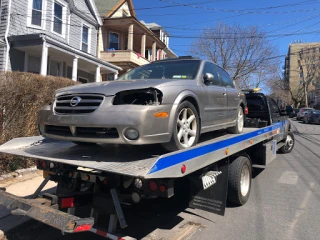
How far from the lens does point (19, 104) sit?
6.24 m

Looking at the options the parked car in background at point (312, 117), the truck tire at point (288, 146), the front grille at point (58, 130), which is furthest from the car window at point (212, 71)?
the parked car in background at point (312, 117)

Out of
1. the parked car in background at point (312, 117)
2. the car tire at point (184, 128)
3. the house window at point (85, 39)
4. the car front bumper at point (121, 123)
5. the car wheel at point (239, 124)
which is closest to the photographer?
the car front bumper at point (121, 123)

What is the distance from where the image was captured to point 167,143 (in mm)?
3381

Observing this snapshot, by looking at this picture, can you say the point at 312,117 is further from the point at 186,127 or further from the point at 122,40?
the point at 186,127

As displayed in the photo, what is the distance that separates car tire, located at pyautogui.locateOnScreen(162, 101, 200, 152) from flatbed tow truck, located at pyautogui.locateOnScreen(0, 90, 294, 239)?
18 centimetres

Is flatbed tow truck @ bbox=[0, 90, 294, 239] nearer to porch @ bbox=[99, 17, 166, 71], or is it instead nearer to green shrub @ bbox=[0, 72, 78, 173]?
green shrub @ bbox=[0, 72, 78, 173]

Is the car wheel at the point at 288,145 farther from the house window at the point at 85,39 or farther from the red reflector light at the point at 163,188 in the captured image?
the house window at the point at 85,39

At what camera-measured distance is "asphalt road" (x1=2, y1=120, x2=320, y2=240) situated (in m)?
3.90

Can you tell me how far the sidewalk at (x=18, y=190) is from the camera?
13.5 feet

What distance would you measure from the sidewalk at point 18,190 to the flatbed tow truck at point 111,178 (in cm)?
80

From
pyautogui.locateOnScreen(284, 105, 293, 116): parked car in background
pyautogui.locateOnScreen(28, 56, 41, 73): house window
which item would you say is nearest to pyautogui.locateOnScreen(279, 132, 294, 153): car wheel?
pyautogui.locateOnScreen(284, 105, 293, 116): parked car in background

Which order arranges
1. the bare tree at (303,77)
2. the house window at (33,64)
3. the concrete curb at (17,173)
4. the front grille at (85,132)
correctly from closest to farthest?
the front grille at (85,132) → the concrete curb at (17,173) → the house window at (33,64) → the bare tree at (303,77)

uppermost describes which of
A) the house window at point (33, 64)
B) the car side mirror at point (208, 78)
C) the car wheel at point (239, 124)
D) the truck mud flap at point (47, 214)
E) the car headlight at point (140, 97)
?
the house window at point (33, 64)

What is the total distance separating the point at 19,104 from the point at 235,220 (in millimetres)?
4948
